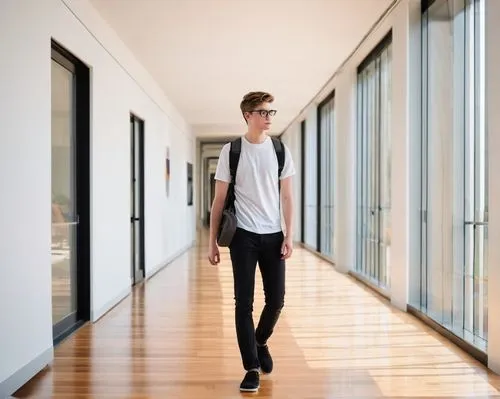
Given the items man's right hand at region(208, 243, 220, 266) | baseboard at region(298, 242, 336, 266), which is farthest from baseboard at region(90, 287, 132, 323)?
baseboard at region(298, 242, 336, 266)

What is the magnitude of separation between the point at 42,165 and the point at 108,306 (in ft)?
7.86

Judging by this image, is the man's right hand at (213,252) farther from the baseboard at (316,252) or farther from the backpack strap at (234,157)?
the baseboard at (316,252)

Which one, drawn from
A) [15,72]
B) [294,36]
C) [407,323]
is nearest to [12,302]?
[15,72]

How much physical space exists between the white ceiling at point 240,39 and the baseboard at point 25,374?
10.5 feet

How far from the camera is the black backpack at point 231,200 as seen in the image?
9.89 feet

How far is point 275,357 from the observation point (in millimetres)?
3912

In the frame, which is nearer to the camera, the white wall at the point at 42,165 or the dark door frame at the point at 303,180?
the white wall at the point at 42,165

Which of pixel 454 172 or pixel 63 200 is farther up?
pixel 454 172

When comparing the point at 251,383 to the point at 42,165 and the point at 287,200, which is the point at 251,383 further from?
the point at 42,165

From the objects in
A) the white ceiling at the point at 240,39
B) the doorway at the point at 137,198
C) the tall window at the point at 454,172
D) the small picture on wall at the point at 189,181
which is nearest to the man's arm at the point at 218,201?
the tall window at the point at 454,172

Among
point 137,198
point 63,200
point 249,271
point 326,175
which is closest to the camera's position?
point 249,271

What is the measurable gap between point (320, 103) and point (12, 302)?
29.2 feet

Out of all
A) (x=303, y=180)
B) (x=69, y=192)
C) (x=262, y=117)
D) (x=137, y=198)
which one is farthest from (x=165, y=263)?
(x=262, y=117)

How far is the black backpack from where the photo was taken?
3.02 meters
